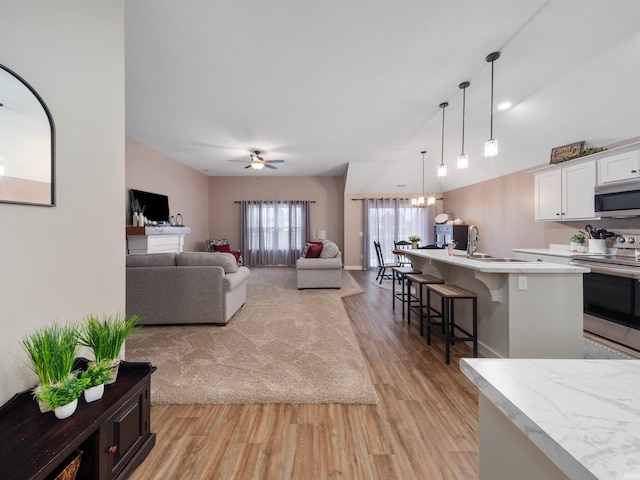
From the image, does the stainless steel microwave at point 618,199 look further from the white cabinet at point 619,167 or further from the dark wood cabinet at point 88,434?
the dark wood cabinet at point 88,434

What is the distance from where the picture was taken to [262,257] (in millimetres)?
7965

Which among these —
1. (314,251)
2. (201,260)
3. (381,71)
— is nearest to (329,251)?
(314,251)

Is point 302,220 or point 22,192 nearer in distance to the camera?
point 22,192

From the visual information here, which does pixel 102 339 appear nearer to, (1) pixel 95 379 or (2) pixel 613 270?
(1) pixel 95 379

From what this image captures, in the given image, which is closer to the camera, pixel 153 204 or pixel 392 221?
pixel 153 204

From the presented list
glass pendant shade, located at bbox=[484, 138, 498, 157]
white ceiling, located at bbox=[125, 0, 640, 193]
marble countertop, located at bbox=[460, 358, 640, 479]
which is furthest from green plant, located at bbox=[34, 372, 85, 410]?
glass pendant shade, located at bbox=[484, 138, 498, 157]

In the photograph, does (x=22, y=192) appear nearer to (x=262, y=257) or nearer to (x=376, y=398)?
(x=376, y=398)

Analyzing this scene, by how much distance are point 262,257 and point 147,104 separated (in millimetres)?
5170

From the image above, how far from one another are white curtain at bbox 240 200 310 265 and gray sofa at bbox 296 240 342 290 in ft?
9.86

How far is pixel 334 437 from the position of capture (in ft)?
4.94

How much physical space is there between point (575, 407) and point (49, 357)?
5.73 ft

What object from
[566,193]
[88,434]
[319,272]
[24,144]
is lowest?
[88,434]

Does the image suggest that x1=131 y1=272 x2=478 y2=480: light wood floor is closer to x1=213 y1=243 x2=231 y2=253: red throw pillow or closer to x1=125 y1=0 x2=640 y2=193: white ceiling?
x1=125 y1=0 x2=640 y2=193: white ceiling

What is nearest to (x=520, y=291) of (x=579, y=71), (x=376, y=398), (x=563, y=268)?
(x=563, y=268)
